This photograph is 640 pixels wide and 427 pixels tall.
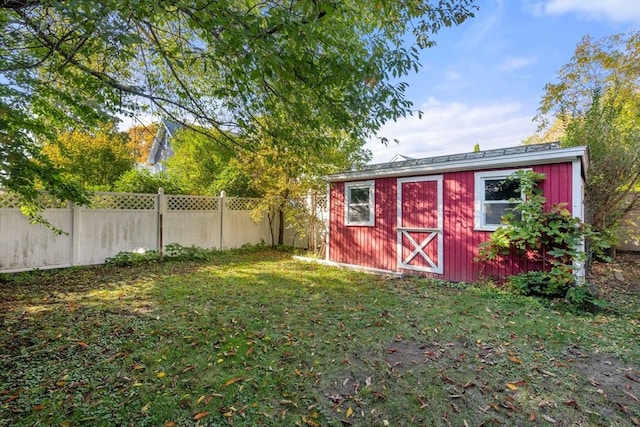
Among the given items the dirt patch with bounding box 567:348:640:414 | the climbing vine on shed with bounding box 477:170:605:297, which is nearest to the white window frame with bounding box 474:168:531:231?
the climbing vine on shed with bounding box 477:170:605:297

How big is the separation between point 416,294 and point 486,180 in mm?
2479

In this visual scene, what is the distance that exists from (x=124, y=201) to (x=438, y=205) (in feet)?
23.5

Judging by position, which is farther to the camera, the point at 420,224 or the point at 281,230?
the point at 281,230

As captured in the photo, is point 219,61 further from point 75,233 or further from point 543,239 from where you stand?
point 75,233

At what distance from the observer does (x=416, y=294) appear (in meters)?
5.18

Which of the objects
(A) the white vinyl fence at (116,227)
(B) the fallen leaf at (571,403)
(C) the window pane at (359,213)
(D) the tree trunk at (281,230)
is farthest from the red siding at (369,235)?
(B) the fallen leaf at (571,403)

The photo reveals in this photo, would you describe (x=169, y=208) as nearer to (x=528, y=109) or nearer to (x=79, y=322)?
(x=79, y=322)

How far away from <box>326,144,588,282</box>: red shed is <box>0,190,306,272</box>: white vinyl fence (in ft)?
11.5

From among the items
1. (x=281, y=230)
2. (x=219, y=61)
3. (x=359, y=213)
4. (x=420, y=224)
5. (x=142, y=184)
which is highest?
(x=219, y=61)

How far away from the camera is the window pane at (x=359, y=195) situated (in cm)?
742

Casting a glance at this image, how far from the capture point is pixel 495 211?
5629 mm

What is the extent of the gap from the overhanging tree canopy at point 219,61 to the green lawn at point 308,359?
224 cm

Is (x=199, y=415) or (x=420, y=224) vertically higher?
(x=420, y=224)

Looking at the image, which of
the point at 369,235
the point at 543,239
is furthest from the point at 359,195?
the point at 543,239
